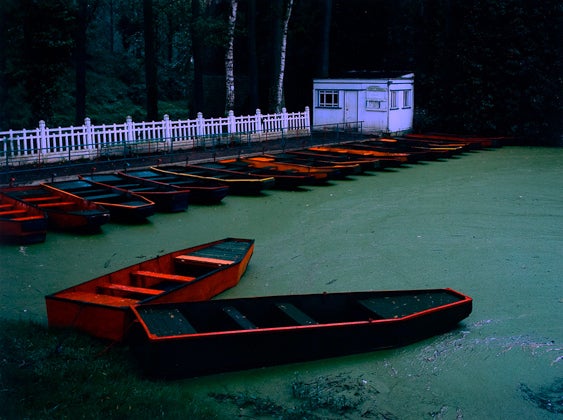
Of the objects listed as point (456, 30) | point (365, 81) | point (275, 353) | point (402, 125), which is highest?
point (456, 30)

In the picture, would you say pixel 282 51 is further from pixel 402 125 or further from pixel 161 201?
pixel 161 201

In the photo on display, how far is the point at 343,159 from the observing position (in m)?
22.7

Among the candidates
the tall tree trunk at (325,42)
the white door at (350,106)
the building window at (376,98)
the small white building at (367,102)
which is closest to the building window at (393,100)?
the small white building at (367,102)

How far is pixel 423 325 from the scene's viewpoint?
888 cm

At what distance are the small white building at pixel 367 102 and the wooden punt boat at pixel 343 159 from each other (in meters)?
7.45

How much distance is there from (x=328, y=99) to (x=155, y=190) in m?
16.7

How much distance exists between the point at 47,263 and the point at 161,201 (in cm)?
450

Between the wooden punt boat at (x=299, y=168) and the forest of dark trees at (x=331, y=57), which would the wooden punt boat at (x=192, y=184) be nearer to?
the wooden punt boat at (x=299, y=168)

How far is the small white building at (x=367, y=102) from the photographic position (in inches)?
1192

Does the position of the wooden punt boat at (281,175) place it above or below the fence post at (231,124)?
below

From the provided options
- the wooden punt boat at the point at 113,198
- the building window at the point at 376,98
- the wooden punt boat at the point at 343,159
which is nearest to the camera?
the wooden punt boat at the point at 113,198

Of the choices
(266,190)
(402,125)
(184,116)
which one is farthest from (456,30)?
(266,190)

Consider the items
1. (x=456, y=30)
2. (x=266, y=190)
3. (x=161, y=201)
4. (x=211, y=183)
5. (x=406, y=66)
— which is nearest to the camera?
(x=161, y=201)

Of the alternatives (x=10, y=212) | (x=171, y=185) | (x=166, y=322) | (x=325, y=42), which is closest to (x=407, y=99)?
(x=325, y=42)
